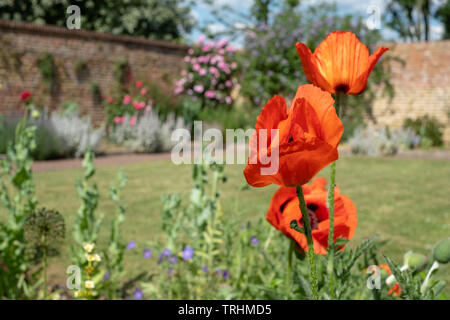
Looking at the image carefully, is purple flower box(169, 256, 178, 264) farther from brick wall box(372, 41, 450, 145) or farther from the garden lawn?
brick wall box(372, 41, 450, 145)

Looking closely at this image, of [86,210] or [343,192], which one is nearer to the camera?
[86,210]

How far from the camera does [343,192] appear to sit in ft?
16.4

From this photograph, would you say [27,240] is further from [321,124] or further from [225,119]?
[225,119]

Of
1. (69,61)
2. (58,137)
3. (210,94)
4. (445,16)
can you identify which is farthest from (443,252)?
(445,16)

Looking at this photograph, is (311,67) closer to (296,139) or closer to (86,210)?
(296,139)

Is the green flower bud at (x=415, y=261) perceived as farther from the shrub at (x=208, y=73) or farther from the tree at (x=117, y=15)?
the tree at (x=117, y=15)

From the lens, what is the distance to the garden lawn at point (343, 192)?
3062mm

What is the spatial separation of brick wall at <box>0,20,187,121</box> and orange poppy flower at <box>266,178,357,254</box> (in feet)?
31.8

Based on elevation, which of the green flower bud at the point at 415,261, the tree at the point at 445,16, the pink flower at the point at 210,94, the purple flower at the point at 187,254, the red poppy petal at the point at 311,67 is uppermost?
the tree at the point at 445,16

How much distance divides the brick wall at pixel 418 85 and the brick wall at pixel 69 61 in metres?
6.06

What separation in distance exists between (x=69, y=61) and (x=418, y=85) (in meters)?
8.84

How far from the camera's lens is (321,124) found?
1.80 ft

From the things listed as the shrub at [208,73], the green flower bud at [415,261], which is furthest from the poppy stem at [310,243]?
the shrub at [208,73]

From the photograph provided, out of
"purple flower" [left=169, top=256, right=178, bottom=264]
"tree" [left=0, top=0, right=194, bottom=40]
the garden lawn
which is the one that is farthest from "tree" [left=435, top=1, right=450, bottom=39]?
"purple flower" [left=169, top=256, right=178, bottom=264]
